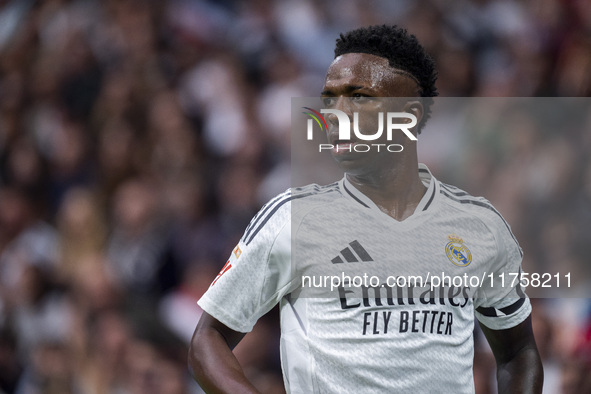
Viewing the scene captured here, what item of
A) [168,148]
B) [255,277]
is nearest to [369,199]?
[255,277]

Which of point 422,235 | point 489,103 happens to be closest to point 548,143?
point 489,103

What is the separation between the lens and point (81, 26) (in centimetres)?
514

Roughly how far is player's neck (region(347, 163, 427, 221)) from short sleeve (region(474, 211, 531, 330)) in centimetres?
26

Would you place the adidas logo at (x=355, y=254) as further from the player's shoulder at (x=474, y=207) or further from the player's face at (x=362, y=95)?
the player's shoulder at (x=474, y=207)

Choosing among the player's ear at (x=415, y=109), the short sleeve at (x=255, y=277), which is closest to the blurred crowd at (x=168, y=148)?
the player's ear at (x=415, y=109)

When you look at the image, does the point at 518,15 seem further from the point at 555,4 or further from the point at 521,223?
the point at 521,223

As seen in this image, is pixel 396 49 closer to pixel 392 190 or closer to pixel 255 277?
pixel 392 190

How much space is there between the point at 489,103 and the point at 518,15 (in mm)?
849

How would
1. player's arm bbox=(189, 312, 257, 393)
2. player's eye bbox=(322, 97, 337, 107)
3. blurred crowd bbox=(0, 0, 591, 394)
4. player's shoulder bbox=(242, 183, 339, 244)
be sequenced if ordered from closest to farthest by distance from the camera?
player's arm bbox=(189, 312, 257, 393) < player's shoulder bbox=(242, 183, 339, 244) < player's eye bbox=(322, 97, 337, 107) < blurred crowd bbox=(0, 0, 591, 394)

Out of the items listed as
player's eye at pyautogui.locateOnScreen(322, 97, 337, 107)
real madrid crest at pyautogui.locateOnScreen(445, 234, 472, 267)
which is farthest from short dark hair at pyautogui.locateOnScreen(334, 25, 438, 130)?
real madrid crest at pyautogui.locateOnScreen(445, 234, 472, 267)

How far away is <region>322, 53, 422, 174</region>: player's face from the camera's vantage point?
7.16ft

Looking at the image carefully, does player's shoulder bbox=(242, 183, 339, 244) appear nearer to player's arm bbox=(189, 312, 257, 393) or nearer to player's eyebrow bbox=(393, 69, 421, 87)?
player's arm bbox=(189, 312, 257, 393)

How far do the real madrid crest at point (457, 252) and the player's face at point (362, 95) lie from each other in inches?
12.7

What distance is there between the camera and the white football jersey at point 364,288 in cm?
205
